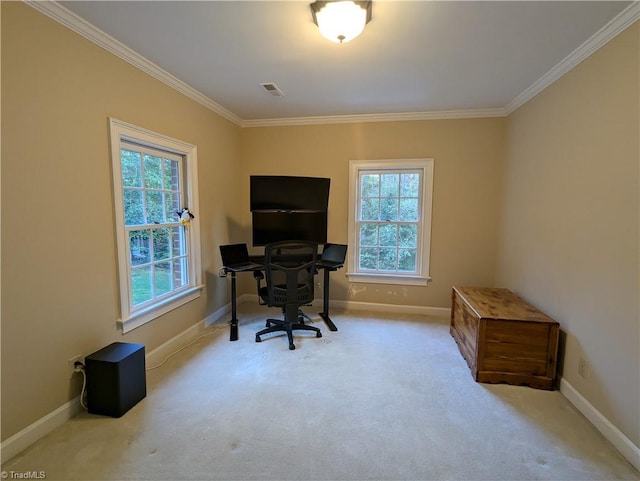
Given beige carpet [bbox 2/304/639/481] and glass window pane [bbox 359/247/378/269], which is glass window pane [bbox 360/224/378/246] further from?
beige carpet [bbox 2/304/639/481]

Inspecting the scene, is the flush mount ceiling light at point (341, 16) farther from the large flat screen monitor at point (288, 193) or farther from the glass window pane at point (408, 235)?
the glass window pane at point (408, 235)

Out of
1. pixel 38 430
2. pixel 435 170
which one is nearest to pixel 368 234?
pixel 435 170

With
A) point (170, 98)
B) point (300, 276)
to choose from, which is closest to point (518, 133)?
point (300, 276)

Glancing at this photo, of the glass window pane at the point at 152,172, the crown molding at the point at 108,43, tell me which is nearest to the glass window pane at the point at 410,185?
the crown molding at the point at 108,43

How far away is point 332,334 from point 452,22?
2817 mm

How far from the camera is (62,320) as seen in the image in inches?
73.9

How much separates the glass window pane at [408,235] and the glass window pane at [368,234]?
12.0 inches

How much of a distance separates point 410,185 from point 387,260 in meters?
1.00

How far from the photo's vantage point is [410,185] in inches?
150

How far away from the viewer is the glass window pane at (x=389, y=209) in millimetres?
3877

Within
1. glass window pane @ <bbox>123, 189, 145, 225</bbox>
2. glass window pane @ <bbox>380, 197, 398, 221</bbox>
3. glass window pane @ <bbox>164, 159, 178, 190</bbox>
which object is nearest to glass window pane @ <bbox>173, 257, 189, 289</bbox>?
glass window pane @ <bbox>123, 189, 145, 225</bbox>

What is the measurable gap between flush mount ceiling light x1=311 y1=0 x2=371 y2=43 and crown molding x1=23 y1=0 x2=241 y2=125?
55.8 inches

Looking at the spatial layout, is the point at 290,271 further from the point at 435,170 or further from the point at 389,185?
the point at 435,170

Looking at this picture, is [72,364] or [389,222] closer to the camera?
[72,364]
